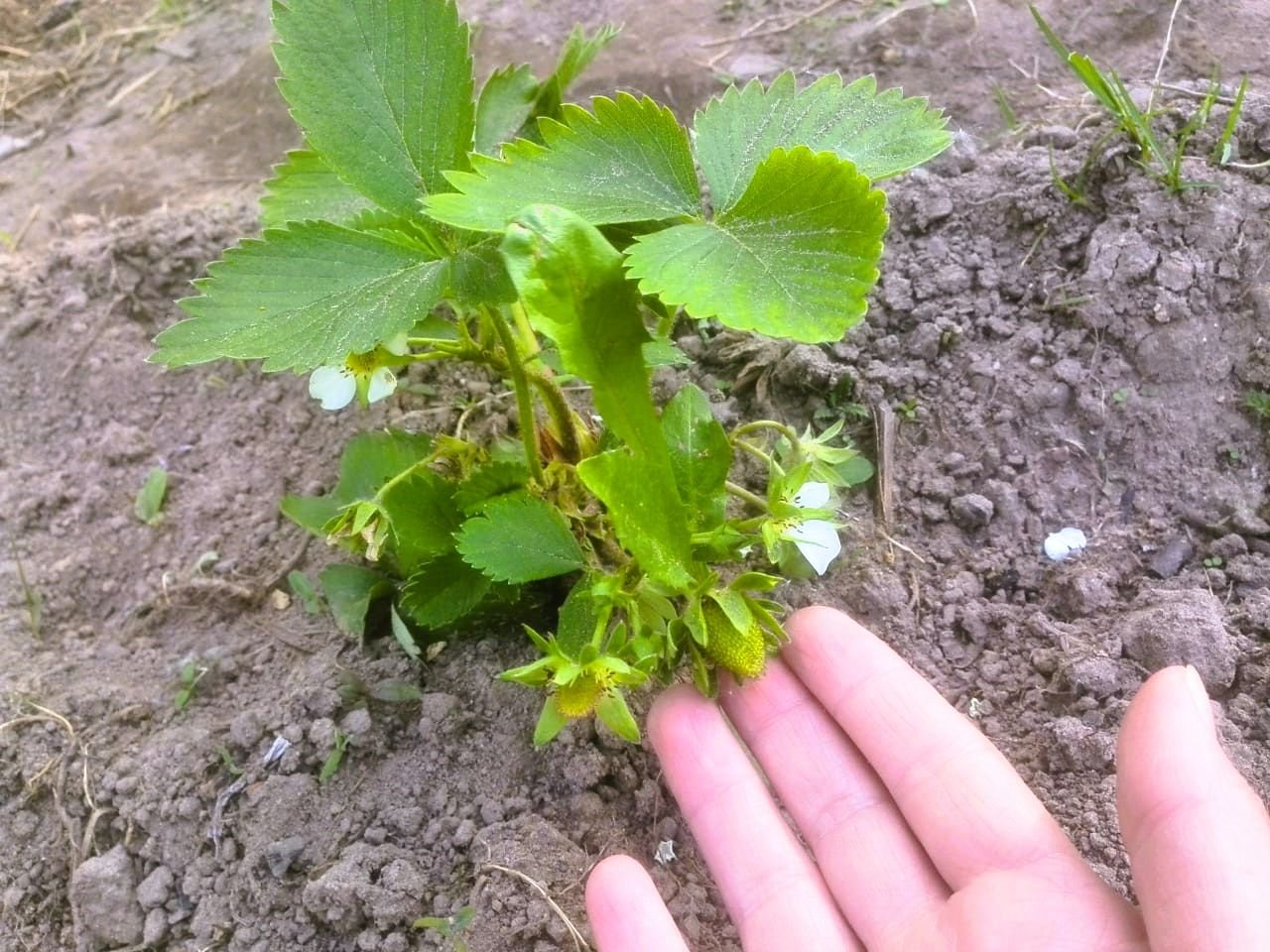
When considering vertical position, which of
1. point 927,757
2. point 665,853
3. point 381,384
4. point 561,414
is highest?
point 381,384

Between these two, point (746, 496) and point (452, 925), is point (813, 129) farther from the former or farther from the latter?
point (452, 925)

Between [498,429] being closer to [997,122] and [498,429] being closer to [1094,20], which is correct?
[997,122]

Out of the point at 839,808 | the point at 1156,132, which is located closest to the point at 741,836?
the point at 839,808

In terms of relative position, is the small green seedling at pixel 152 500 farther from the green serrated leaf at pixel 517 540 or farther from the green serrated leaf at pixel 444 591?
the green serrated leaf at pixel 517 540

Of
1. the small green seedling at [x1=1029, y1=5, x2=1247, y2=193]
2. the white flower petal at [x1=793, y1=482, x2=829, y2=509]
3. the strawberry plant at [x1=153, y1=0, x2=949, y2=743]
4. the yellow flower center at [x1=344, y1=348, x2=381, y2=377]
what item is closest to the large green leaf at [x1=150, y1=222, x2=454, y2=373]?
the strawberry plant at [x1=153, y1=0, x2=949, y2=743]

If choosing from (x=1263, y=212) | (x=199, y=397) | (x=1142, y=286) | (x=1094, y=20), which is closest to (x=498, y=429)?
(x=199, y=397)

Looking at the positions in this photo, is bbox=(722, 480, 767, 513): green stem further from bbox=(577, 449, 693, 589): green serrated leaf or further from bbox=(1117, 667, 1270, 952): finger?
bbox=(1117, 667, 1270, 952): finger
